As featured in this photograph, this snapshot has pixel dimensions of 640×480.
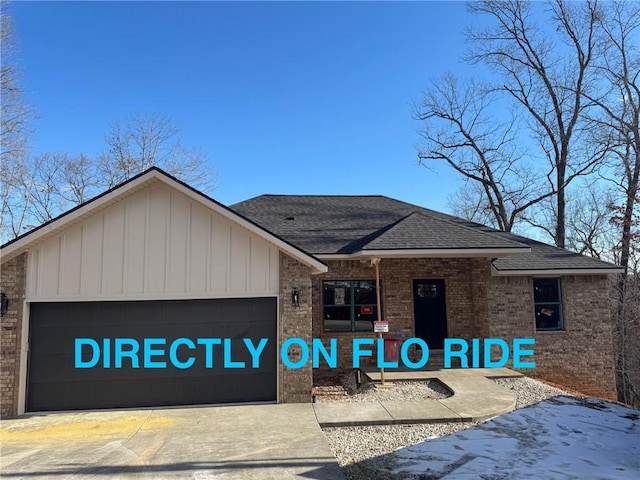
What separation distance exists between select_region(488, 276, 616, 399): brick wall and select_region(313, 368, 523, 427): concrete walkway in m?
2.17

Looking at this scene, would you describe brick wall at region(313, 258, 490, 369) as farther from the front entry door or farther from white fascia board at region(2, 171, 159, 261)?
white fascia board at region(2, 171, 159, 261)

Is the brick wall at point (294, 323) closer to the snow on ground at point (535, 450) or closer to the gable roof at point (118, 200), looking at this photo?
the gable roof at point (118, 200)

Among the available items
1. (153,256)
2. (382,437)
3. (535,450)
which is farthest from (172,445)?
(535,450)

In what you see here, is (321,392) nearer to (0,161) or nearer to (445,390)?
(445,390)

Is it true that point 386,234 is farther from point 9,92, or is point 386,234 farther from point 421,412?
point 9,92

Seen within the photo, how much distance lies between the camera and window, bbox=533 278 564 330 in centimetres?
1133

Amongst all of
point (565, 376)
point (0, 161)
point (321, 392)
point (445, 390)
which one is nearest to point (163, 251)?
point (321, 392)

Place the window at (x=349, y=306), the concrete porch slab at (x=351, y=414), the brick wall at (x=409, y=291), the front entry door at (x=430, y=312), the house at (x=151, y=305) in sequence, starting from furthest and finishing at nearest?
the front entry door at (x=430, y=312), the window at (x=349, y=306), the brick wall at (x=409, y=291), the house at (x=151, y=305), the concrete porch slab at (x=351, y=414)

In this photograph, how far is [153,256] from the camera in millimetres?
8219

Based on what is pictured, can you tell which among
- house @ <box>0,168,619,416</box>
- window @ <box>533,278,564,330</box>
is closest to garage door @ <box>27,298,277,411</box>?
house @ <box>0,168,619,416</box>

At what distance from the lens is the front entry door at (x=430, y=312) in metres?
11.6

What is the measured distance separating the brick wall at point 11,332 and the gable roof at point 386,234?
6.10m

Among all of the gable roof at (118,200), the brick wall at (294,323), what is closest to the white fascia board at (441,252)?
the gable roof at (118,200)

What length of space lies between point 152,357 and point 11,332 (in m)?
2.56
